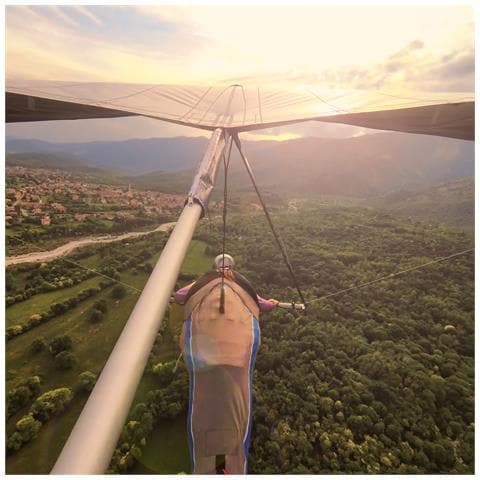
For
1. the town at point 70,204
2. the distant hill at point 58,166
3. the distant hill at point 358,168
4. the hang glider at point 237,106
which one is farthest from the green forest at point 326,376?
the distant hill at point 358,168

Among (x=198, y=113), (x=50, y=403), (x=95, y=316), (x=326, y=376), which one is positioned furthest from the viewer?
(x=95, y=316)

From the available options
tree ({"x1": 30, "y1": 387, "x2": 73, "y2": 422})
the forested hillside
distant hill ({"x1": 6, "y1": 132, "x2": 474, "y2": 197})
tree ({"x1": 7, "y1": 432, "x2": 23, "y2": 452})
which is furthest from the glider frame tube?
distant hill ({"x1": 6, "y1": 132, "x2": 474, "y2": 197})

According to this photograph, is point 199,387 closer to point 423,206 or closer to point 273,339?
point 273,339

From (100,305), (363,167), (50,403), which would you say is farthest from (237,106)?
(363,167)

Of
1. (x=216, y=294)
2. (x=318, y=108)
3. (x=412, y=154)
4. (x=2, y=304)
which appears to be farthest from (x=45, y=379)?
(x=412, y=154)

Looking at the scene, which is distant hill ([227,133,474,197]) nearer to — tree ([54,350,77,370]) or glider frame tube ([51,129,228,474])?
tree ([54,350,77,370])

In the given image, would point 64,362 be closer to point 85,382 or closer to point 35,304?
point 85,382
